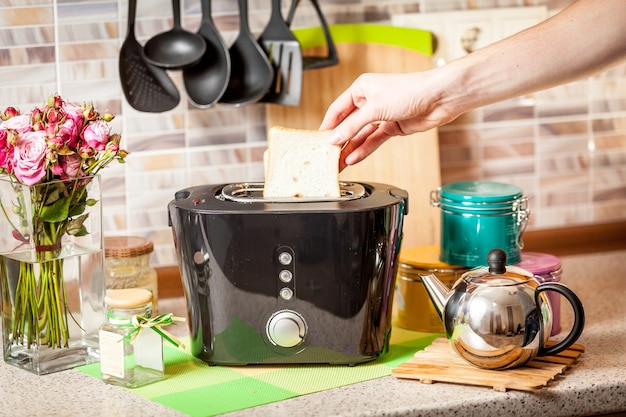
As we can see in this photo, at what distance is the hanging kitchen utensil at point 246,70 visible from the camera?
1662mm

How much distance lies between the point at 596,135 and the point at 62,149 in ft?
3.77

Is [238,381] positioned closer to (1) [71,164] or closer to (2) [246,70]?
(1) [71,164]

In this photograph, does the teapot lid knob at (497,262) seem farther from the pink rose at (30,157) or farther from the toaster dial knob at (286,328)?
the pink rose at (30,157)

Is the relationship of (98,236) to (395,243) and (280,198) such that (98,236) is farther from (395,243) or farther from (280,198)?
(395,243)

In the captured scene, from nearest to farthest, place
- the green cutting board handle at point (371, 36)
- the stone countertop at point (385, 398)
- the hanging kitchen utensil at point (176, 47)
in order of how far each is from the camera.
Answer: the stone countertop at point (385, 398) → the hanging kitchen utensil at point (176, 47) → the green cutting board handle at point (371, 36)

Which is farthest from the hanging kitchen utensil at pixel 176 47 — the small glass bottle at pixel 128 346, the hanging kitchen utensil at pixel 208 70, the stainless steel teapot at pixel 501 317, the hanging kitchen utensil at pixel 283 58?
the stainless steel teapot at pixel 501 317

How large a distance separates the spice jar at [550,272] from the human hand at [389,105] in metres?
0.27

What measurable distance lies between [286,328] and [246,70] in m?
0.54

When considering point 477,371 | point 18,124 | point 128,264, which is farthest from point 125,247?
point 477,371

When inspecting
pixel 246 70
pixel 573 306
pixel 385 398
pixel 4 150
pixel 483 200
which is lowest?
pixel 385 398

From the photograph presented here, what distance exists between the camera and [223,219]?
51.4 inches

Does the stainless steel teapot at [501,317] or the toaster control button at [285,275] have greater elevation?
the toaster control button at [285,275]

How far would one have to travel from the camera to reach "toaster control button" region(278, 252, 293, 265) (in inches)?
51.5

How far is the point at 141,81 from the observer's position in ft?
5.38
